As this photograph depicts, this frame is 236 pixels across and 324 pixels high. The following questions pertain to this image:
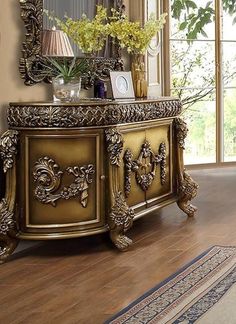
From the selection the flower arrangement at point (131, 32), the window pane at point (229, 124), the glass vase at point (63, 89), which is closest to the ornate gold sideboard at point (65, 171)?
the glass vase at point (63, 89)

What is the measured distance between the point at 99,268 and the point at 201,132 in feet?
13.1

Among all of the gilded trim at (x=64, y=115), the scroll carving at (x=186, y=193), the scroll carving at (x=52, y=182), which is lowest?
the scroll carving at (x=186, y=193)

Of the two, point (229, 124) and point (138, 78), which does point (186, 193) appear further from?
→ point (229, 124)

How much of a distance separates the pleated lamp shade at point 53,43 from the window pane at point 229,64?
373 centimetres

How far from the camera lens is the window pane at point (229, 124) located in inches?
291

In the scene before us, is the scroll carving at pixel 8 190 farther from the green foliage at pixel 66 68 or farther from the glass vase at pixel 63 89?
the green foliage at pixel 66 68

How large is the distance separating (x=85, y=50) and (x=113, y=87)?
34 cm

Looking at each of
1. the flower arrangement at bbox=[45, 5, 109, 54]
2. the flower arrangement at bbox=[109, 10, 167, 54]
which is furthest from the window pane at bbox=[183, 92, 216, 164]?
the flower arrangement at bbox=[45, 5, 109, 54]

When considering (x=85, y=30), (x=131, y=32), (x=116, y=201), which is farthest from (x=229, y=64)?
(x=116, y=201)

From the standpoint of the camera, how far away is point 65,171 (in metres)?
3.72

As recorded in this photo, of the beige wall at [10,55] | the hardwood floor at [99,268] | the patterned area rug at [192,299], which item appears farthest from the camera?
the beige wall at [10,55]

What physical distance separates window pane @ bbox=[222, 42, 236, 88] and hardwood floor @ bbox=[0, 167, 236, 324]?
2615mm

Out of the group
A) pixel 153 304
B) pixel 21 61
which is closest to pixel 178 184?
pixel 21 61

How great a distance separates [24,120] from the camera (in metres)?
3.65
